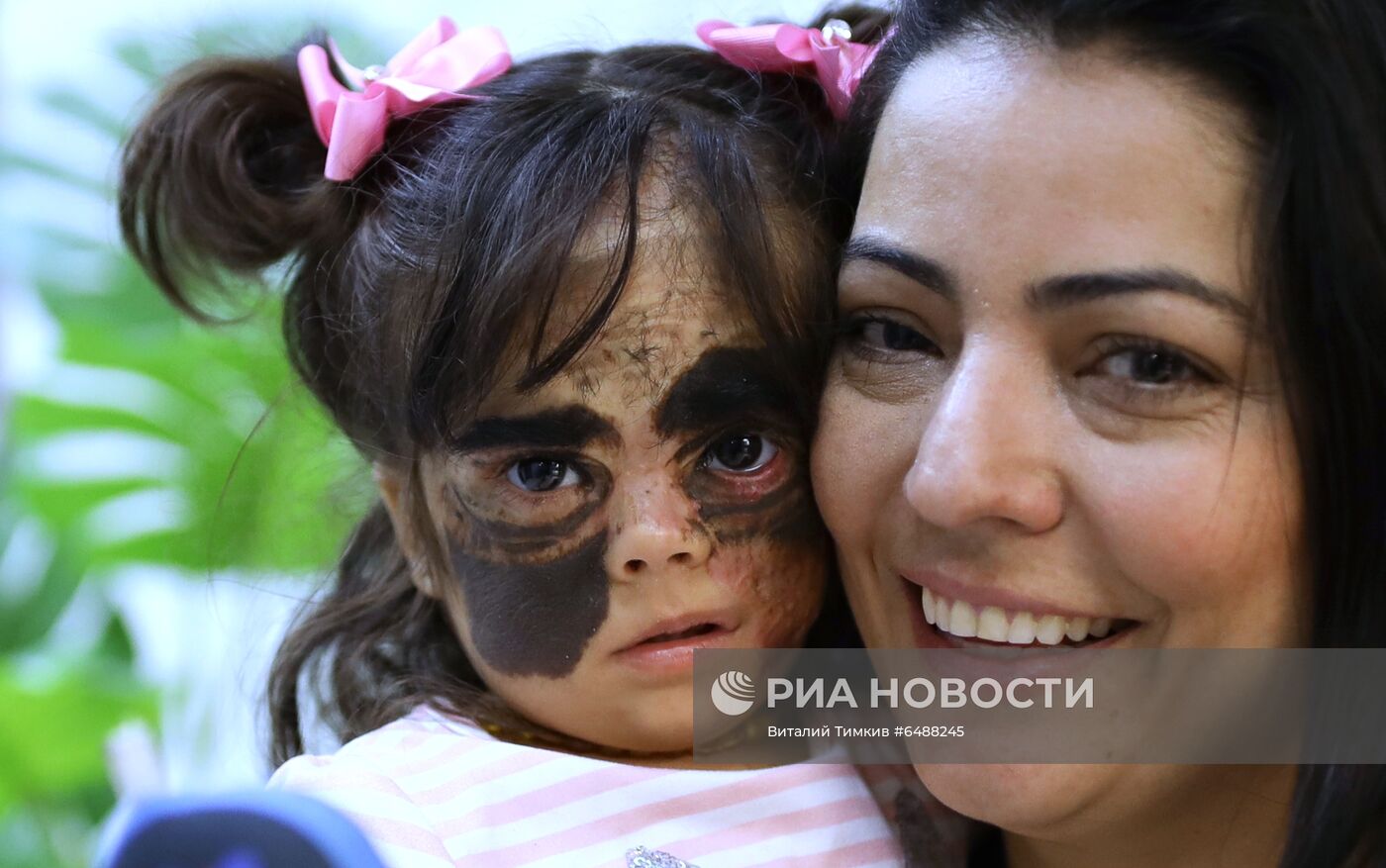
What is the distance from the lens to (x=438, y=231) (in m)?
1.22

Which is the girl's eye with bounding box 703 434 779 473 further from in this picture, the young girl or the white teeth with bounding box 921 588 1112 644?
the white teeth with bounding box 921 588 1112 644

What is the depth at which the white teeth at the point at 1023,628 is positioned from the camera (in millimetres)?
1085

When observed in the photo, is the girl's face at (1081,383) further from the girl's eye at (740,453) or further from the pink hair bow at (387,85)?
the pink hair bow at (387,85)

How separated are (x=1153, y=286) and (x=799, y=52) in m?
0.50

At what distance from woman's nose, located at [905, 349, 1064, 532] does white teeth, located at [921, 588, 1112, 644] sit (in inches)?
3.5

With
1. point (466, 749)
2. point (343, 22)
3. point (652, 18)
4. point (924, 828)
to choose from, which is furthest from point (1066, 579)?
point (343, 22)

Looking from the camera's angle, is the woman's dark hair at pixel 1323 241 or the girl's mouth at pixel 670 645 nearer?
the woman's dark hair at pixel 1323 241

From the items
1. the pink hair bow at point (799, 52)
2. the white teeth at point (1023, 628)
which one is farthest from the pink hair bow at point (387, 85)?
the white teeth at point (1023, 628)

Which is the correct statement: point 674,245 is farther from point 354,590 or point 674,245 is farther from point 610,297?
point 354,590

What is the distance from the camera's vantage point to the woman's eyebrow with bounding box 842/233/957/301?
1.06 meters

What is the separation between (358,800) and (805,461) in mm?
463

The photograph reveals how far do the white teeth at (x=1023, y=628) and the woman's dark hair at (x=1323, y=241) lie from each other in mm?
202

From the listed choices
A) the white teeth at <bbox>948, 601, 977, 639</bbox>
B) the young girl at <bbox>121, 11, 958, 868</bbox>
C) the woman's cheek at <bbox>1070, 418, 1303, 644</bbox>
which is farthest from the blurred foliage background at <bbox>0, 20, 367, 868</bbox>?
the woman's cheek at <bbox>1070, 418, 1303, 644</bbox>

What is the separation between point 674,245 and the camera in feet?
3.85
